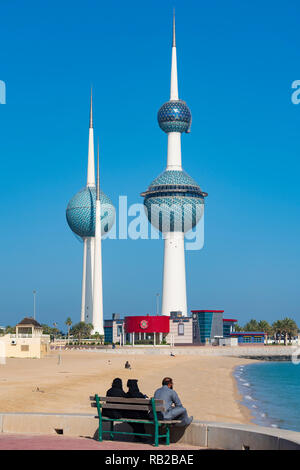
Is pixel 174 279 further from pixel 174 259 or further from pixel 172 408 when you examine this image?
pixel 172 408

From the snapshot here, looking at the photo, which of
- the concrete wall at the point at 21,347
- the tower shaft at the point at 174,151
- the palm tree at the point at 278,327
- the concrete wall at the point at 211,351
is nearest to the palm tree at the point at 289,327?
the palm tree at the point at 278,327

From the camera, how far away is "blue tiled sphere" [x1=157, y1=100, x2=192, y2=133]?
194000 mm

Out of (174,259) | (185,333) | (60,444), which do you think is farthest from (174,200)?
(60,444)

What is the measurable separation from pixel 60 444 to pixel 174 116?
18526 centimetres

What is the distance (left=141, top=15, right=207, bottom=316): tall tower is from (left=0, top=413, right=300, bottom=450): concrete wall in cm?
17513

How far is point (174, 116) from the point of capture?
19375 cm

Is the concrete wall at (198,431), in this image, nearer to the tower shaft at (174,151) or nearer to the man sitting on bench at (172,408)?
the man sitting on bench at (172,408)

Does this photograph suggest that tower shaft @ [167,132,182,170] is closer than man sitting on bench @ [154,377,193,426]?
No

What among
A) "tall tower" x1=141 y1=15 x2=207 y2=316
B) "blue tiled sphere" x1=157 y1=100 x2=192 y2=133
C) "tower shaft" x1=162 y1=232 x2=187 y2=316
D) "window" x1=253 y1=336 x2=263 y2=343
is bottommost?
"window" x1=253 y1=336 x2=263 y2=343

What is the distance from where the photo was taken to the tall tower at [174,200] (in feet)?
627

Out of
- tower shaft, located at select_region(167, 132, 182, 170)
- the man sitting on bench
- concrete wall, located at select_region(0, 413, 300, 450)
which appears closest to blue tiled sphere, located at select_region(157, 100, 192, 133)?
tower shaft, located at select_region(167, 132, 182, 170)

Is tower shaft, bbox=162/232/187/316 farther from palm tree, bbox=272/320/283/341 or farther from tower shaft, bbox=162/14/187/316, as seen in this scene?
palm tree, bbox=272/320/283/341

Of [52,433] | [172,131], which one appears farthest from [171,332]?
[52,433]
